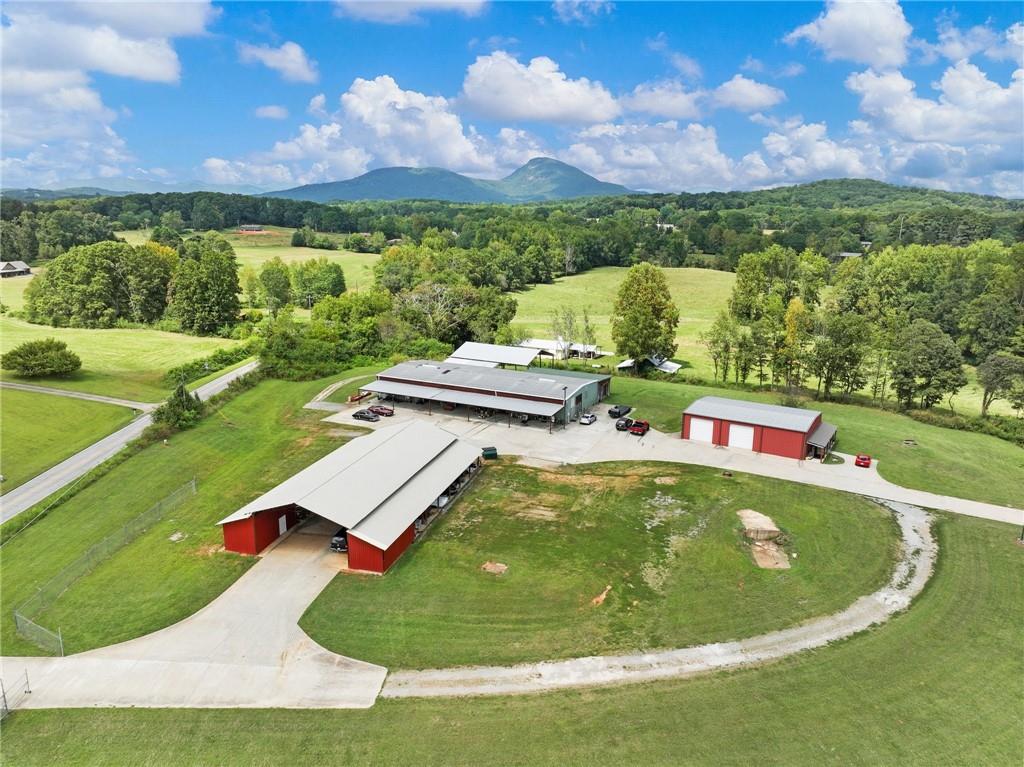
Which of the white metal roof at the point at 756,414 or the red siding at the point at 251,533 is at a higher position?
the white metal roof at the point at 756,414

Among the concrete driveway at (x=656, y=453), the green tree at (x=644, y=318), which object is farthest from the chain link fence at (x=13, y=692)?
the green tree at (x=644, y=318)

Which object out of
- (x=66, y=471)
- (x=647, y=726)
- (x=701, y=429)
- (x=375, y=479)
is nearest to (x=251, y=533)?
(x=375, y=479)

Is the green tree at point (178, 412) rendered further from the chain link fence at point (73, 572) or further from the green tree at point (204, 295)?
the green tree at point (204, 295)

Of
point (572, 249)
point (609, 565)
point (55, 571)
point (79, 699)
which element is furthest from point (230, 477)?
point (572, 249)

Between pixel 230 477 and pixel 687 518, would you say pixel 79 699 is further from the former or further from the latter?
pixel 687 518

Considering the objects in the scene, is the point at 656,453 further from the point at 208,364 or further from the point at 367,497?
the point at 208,364
